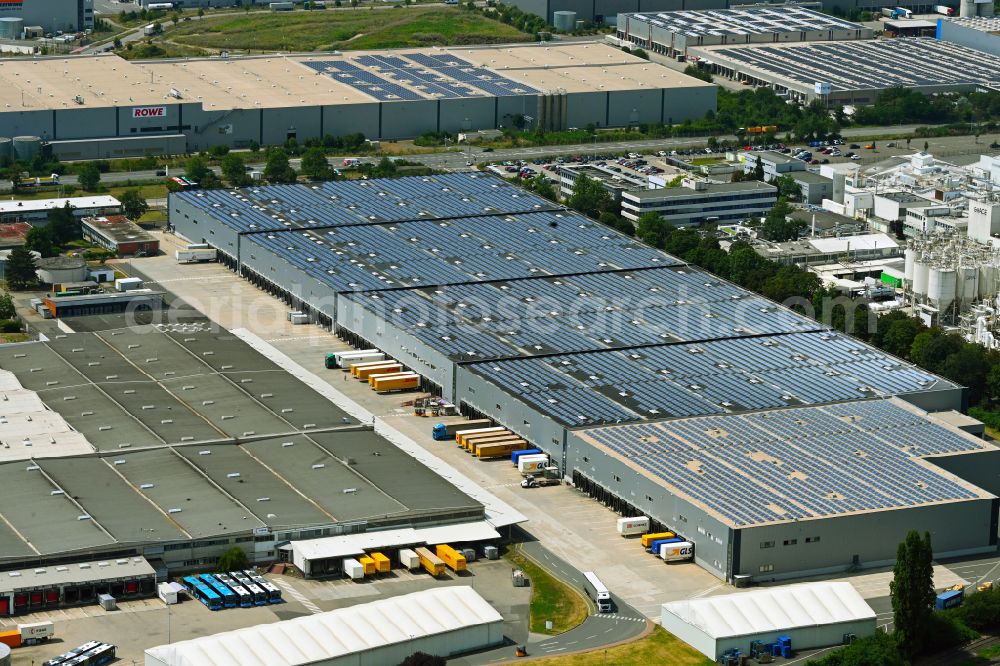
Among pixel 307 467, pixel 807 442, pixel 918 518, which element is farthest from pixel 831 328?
pixel 307 467

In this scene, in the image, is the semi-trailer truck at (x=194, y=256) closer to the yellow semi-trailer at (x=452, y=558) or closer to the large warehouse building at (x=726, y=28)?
the yellow semi-trailer at (x=452, y=558)

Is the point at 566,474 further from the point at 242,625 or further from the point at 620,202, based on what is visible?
the point at 620,202

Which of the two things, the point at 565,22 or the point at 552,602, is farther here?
the point at 565,22

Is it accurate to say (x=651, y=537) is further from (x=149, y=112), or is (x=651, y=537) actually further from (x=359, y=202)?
(x=149, y=112)

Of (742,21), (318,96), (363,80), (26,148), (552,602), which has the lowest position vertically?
(552,602)

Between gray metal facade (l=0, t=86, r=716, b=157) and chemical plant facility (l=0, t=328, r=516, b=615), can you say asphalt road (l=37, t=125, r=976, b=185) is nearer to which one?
gray metal facade (l=0, t=86, r=716, b=157)

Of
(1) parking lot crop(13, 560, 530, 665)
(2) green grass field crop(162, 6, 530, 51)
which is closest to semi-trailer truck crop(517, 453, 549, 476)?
(1) parking lot crop(13, 560, 530, 665)

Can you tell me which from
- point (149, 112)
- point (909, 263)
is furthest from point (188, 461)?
point (149, 112)
